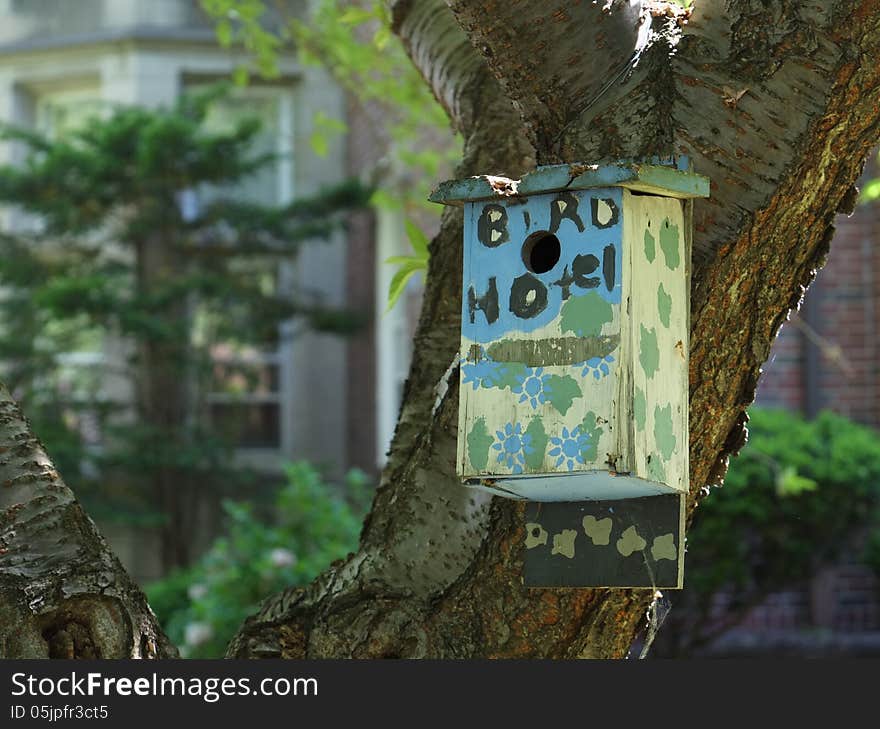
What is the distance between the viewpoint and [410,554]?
222 centimetres

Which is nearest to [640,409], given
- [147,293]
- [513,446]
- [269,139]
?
[513,446]

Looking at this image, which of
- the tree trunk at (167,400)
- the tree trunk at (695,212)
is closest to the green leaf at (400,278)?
the tree trunk at (695,212)

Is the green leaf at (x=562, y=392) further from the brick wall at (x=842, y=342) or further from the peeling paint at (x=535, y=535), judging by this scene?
the brick wall at (x=842, y=342)

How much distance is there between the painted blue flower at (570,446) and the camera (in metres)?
1.84


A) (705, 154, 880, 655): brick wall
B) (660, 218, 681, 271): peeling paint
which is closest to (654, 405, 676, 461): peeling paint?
(660, 218, 681, 271): peeling paint

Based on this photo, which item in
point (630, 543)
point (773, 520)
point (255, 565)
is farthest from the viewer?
point (773, 520)

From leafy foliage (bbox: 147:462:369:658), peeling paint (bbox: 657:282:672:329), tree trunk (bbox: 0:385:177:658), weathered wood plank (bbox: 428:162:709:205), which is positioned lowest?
leafy foliage (bbox: 147:462:369:658)

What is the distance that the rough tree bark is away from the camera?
199 centimetres

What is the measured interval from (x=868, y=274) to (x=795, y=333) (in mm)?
576

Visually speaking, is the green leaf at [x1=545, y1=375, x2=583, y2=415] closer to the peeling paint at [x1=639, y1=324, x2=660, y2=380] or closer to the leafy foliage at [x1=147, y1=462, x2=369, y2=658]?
the peeling paint at [x1=639, y1=324, x2=660, y2=380]

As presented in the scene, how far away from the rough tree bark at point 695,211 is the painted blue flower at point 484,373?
179 millimetres

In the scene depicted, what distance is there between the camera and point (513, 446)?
1.91m

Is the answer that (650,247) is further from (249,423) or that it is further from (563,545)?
(249,423)

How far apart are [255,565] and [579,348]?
436 centimetres
